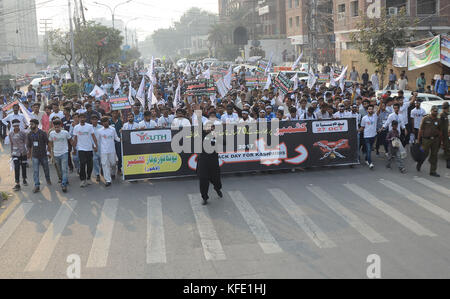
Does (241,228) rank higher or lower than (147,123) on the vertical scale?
lower

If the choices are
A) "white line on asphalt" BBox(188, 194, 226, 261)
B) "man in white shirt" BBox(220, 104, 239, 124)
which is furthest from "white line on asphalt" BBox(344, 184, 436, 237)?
"man in white shirt" BBox(220, 104, 239, 124)

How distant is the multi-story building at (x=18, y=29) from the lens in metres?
105

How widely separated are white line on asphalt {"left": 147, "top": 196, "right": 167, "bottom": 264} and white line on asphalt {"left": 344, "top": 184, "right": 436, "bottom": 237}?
414cm

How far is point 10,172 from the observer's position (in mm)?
14039

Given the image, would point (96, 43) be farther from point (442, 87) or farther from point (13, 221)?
point (13, 221)

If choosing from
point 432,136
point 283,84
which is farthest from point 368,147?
point 283,84

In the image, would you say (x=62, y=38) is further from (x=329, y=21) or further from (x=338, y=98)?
(x=338, y=98)

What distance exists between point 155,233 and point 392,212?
4397 millimetres


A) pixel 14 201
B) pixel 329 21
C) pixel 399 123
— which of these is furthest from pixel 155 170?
pixel 329 21

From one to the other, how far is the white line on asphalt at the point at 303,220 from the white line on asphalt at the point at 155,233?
94.1 inches

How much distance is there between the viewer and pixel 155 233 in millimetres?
8484

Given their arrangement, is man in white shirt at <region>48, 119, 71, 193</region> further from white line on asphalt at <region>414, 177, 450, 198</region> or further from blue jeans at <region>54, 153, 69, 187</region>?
white line on asphalt at <region>414, 177, 450, 198</region>

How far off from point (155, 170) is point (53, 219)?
10.9ft

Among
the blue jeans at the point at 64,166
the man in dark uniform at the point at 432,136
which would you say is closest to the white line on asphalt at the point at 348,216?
the man in dark uniform at the point at 432,136
